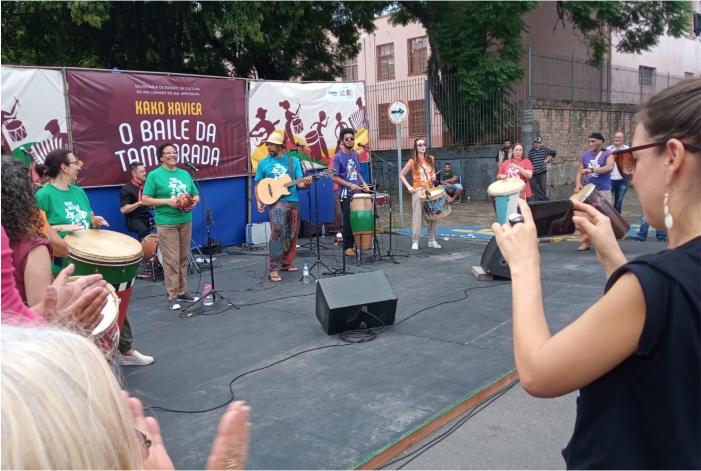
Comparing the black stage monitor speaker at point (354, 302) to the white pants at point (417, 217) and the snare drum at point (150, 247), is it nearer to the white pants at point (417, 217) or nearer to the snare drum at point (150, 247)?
the snare drum at point (150, 247)

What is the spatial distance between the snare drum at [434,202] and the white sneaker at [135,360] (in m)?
5.81

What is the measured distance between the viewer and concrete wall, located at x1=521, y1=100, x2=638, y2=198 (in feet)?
56.3

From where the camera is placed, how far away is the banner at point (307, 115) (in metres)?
11.2

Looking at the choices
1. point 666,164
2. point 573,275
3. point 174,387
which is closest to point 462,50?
point 573,275

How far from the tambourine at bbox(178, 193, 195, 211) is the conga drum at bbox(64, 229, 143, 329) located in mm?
1740

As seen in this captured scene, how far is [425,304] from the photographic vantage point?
643cm

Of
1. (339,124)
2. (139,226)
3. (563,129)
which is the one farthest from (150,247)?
(563,129)

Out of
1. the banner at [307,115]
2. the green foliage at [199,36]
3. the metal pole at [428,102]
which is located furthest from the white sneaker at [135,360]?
the metal pole at [428,102]

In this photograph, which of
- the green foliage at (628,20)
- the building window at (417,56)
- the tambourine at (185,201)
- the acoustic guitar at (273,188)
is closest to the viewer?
the tambourine at (185,201)

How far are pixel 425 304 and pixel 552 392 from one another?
17.0 ft

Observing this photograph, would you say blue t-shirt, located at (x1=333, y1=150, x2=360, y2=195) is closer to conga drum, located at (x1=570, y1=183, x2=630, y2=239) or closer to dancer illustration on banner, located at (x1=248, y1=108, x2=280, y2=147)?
dancer illustration on banner, located at (x1=248, y1=108, x2=280, y2=147)

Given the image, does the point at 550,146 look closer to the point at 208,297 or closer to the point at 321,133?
the point at 321,133

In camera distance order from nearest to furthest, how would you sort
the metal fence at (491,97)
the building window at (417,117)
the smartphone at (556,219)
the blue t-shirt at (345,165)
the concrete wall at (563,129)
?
the smartphone at (556,219), the blue t-shirt at (345,165), the concrete wall at (563,129), the metal fence at (491,97), the building window at (417,117)

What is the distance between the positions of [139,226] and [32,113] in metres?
2.17
